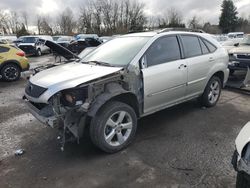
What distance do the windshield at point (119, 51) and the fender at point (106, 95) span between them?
49 cm

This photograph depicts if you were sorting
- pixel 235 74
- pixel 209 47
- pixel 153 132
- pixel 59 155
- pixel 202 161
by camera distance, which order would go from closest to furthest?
pixel 202 161
pixel 59 155
pixel 153 132
pixel 209 47
pixel 235 74

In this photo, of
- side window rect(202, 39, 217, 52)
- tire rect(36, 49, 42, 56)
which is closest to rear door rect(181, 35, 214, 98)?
side window rect(202, 39, 217, 52)

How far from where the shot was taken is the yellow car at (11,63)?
31.9 ft

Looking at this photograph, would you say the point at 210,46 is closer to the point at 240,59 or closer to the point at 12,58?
the point at 240,59

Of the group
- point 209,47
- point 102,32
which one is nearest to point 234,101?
point 209,47

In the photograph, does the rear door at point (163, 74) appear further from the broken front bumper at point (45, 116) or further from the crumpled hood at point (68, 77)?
the broken front bumper at point (45, 116)

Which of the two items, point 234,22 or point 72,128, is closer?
point 72,128

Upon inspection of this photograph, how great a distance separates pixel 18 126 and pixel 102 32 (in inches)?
1819

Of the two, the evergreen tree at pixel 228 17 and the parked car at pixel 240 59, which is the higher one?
the evergreen tree at pixel 228 17

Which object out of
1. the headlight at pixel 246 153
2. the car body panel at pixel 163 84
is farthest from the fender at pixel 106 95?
the headlight at pixel 246 153

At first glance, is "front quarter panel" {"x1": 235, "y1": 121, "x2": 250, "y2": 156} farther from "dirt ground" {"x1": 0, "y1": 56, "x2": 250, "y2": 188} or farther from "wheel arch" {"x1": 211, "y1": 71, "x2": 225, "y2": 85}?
"wheel arch" {"x1": 211, "y1": 71, "x2": 225, "y2": 85}

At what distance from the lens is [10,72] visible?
9.94 metres

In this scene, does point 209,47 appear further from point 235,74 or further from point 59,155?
point 235,74

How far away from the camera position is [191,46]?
5.07 m
